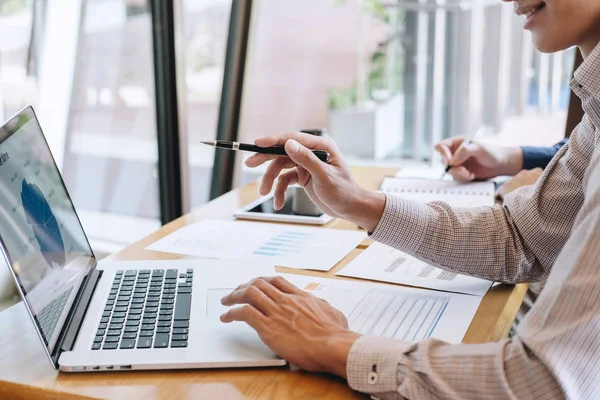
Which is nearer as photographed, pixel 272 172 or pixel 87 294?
pixel 87 294

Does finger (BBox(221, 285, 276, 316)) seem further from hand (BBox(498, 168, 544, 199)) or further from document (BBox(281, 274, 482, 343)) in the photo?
hand (BBox(498, 168, 544, 199))

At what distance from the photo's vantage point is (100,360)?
89 cm

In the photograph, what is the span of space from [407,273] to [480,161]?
27.5 inches

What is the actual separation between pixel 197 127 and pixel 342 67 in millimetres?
911

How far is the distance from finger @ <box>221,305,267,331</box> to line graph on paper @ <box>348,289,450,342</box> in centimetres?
14

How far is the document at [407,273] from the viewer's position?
3.85ft

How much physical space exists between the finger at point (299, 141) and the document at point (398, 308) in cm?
23

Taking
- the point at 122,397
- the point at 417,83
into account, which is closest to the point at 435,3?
the point at 417,83

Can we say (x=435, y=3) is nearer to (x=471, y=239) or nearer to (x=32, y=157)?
(x=471, y=239)

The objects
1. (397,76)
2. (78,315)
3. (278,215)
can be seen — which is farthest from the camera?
(397,76)

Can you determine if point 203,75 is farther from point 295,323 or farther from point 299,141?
point 295,323

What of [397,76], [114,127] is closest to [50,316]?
[114,127]

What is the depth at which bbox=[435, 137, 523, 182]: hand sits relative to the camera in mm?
1817

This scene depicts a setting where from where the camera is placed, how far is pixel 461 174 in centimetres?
181
